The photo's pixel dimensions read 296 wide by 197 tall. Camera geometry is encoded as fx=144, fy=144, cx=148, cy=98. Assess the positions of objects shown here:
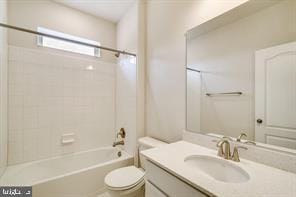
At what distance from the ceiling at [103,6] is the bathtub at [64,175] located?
7.48 ft

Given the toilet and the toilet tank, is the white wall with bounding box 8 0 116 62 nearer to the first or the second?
the toilet tank

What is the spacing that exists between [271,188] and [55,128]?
2411 millimetres

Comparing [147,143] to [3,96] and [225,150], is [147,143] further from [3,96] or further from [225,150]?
[3,96]

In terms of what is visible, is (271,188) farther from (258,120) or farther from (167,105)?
(167,105)

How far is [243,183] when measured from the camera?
2.33ft

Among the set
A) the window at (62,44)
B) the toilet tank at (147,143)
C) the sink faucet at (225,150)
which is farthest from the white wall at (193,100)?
the window at (62,44)

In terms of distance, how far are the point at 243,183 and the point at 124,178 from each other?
44.3 inches

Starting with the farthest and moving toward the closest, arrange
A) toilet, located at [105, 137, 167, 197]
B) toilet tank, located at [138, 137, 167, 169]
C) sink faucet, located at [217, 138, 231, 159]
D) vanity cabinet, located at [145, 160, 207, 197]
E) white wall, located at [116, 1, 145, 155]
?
white wall, located at [116, 1, 145, 155] < toilet tank, located at [138, 137, 167, 169] < toilet, located at [105, 137, 167, 197] < sink faucet, located at [217, 138, 231, 159] < vanity cabinet, located at [145, 160, 207, 197]

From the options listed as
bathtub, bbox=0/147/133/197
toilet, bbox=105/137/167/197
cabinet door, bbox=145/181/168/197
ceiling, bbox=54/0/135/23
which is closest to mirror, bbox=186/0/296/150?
cabinet door, bbox=145/181/168/197

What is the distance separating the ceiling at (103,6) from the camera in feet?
7.09

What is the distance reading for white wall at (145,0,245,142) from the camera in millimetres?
1451

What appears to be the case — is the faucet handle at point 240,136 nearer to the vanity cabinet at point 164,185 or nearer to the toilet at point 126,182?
the vanity cabinet at point 164,185

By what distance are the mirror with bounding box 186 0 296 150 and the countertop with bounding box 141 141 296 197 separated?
19 cm

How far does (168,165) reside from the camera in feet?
2.92
